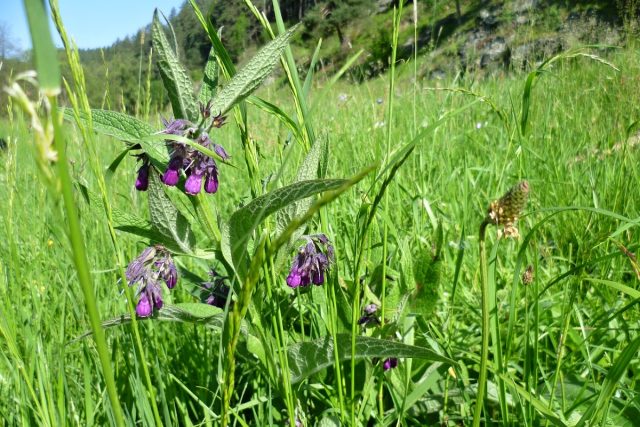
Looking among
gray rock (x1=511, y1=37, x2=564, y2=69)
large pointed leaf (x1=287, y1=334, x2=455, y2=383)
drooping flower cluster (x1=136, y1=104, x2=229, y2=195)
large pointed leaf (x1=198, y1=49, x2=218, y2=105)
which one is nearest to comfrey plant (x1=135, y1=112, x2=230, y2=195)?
drooping flower cluster (x1=136, y1=104, x2=229, y2=195)

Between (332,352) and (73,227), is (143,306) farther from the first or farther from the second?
(73,227)

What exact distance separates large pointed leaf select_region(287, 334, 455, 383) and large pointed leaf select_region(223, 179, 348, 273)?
0.22 meters

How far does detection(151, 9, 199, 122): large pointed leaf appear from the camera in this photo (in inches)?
39.1

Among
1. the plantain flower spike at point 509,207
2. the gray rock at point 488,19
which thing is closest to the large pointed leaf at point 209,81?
the plantain flower spike at point 509,207

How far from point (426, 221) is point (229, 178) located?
5.25 feet

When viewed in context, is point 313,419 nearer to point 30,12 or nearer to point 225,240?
point 225,240

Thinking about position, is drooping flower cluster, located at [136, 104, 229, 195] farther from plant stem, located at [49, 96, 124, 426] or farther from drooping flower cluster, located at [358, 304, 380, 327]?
plant stem, located at [49, 96, 124, 426]

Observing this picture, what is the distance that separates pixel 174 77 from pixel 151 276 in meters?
0.39

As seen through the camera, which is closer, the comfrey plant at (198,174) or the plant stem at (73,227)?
the plant stem at (73,227)

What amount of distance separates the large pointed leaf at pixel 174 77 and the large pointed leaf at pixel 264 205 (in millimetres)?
249

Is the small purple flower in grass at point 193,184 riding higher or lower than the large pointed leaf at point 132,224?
higher

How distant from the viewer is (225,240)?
106 cm

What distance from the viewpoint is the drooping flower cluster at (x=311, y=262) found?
113 cm

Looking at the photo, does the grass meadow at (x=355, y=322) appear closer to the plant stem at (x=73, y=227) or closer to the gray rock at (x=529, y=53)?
the plant stem at (x=73, y=227)
